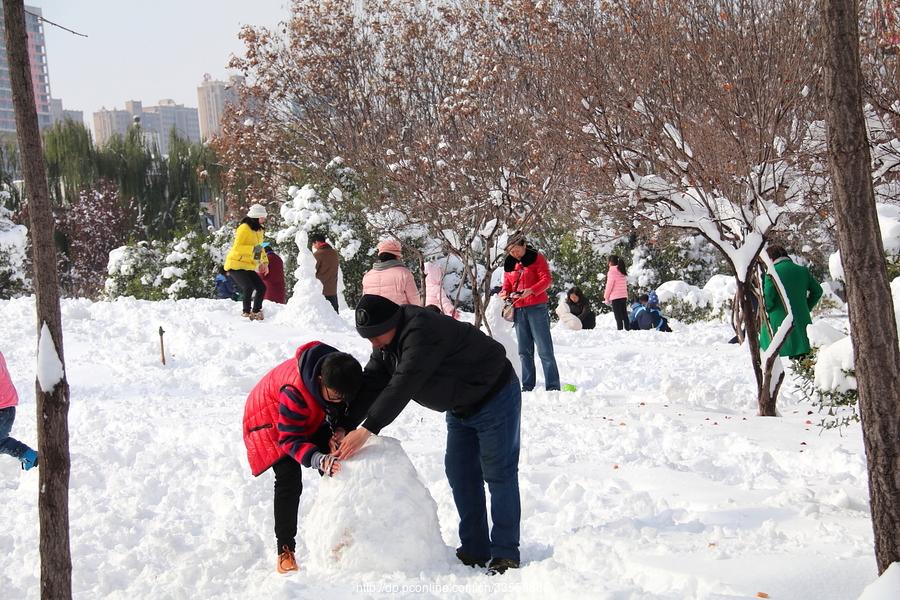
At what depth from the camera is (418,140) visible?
1421cm

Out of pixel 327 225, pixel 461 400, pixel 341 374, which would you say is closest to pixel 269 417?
pixel 341 374

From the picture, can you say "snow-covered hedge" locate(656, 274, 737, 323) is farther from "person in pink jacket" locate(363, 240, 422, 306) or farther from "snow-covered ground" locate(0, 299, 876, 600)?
"person in pink jacket" locate(363, 240, 422, 306)

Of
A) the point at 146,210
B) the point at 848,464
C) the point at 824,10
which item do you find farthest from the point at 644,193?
the point at 146,210

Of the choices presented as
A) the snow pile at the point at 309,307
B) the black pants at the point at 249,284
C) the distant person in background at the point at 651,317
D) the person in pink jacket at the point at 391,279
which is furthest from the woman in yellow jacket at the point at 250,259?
the distant person in background at the point at 651,317

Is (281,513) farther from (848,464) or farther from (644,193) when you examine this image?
(644,193)

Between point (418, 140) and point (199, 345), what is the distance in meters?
5.31

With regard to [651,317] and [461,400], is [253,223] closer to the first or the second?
[461,400]

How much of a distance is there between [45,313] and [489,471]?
215 centimetres

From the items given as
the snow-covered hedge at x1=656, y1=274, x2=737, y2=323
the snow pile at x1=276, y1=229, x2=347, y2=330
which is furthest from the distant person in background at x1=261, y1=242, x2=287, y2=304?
the snow-covered hedge at x1=656, y1=274, x2=737, y2=323

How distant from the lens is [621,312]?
1638 centimetres

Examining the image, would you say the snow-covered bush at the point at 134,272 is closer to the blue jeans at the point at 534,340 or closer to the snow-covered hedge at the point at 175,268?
the snow-covered hedge at the point at 175,268

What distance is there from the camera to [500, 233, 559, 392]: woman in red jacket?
8422 millimetres

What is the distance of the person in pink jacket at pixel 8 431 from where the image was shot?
6.14 meters

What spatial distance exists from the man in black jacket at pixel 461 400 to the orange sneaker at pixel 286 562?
2.04ft
